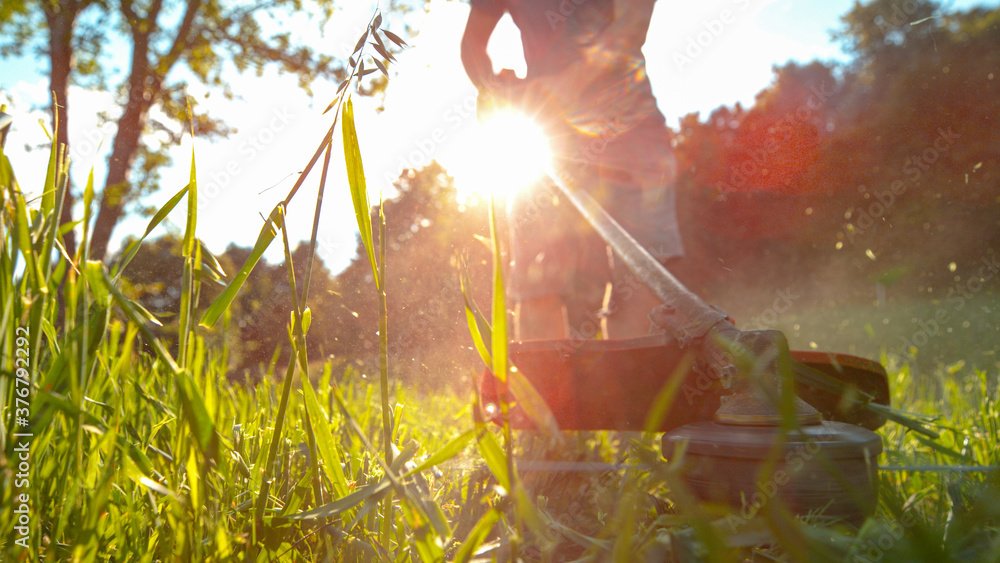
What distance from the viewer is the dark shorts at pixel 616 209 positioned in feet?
10.4

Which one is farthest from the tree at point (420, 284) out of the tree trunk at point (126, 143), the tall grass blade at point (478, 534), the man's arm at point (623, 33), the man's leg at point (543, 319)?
the man's arm at point (623, 33)

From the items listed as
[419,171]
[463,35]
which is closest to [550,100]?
[463,35]

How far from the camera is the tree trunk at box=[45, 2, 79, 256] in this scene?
7.46ft

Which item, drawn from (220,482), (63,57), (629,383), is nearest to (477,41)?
(63,57)

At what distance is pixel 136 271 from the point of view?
43.3 inches

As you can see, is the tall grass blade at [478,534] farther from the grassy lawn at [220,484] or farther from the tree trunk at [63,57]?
the tree trunk at [63,57]

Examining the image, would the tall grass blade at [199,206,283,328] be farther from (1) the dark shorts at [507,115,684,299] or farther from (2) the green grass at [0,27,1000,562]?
(1) the dark shorts at [507,115,684,299]

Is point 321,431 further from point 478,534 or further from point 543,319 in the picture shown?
point 543,319

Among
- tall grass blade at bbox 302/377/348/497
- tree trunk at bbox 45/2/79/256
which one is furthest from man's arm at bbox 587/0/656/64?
tall grass blade at bbox 302/377/348/497

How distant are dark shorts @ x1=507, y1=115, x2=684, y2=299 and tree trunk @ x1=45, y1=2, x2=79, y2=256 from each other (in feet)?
7.61

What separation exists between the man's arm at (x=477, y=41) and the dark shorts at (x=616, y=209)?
87cm

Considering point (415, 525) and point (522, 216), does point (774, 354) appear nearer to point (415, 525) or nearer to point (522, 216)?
point (415, 525)

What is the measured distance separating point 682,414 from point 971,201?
2692 mm

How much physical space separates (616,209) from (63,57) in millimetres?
3220
